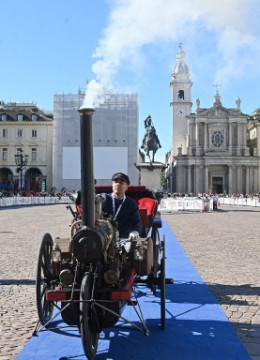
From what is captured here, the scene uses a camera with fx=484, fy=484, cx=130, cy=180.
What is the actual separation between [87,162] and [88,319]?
135 centimetres

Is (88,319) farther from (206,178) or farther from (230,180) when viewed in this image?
(230,180)

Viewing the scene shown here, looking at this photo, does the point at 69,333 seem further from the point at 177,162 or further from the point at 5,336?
the point at 177,162

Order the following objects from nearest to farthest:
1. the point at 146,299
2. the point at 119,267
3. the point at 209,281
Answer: the point at 119,267 → the point at 146,299 → the point at 209,281

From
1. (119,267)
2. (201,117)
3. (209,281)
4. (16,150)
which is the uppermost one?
(201,117)

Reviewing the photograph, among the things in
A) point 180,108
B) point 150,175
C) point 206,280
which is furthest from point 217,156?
point 206,280

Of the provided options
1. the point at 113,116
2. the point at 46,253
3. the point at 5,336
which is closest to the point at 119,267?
the point at 46,253

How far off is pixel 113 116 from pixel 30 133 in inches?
632

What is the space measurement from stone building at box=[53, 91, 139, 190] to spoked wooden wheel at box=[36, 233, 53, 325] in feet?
182

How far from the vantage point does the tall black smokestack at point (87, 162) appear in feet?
13.4

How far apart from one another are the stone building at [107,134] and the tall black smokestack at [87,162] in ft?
186

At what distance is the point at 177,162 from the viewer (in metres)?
76.4

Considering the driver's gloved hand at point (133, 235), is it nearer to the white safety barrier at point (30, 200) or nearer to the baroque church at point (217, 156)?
the white safety barrier at point (30, 200)

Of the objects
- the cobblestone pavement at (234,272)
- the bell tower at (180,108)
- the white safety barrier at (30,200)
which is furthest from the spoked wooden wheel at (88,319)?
the bell tower at (180,108)

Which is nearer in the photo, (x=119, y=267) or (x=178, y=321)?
(x=119, y=267)
